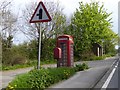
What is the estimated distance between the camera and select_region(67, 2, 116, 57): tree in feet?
165

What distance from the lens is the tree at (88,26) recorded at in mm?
50344

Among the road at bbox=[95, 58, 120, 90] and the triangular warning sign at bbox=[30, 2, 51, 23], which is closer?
the triangular warning sign at bbox=[30, 2, 51, 23]

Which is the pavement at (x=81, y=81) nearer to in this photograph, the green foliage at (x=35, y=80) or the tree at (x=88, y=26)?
the green foliage at (x=35, y=80)

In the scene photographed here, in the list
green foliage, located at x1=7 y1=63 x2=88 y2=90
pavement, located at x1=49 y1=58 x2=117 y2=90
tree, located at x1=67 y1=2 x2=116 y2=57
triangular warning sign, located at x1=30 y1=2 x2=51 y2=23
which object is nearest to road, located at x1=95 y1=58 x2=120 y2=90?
pavement, located at x1=49 y1=58 x2=117 y2=90

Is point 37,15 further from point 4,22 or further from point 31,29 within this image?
point 31,29

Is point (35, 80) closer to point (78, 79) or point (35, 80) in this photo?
point (35, 80)

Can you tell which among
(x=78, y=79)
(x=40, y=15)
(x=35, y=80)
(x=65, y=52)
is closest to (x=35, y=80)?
(x=35, y=80)

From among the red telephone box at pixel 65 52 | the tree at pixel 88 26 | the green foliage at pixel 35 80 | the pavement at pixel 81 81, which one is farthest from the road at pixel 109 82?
the tree at pixel 88 26

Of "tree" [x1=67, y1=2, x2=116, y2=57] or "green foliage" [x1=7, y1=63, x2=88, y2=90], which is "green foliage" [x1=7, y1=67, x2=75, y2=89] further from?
"tree" [x1=67, y1=2, x2=116, y2=57]

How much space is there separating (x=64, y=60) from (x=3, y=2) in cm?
1204

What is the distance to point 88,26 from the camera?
52031 millimetres

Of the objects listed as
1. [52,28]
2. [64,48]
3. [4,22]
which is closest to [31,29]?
[52,28]

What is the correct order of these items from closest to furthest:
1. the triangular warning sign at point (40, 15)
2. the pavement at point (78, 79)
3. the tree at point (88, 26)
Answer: the triangular warning sign at point (40, 15) → the pavement at point (78, 79) → the tree at point (88, 26)

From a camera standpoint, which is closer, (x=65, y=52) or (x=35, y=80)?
(x=35, y=80)
